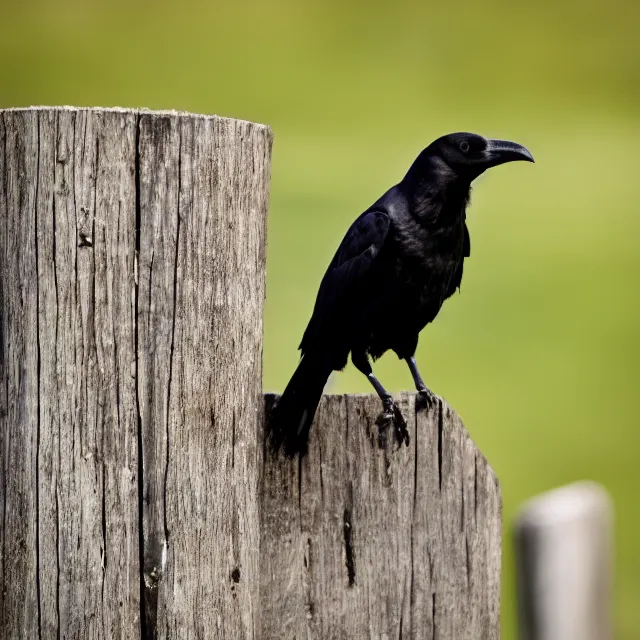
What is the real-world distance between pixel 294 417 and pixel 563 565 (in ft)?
2.10

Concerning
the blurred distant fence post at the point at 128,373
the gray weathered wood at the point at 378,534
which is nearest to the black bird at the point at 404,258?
the gray weathered wood at the point at 378,534

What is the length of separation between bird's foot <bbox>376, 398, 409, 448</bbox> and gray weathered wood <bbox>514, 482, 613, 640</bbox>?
30 cm

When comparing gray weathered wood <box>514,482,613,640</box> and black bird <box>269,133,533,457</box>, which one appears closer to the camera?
gray weathered wood <box>514,482,613,640</box>

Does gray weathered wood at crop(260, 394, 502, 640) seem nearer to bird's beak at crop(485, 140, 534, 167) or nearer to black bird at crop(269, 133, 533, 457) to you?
black bird at crop(269, 133, 533, 457)

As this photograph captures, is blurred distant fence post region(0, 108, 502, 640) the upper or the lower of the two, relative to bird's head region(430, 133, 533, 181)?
lower

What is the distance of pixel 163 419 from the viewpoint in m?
2.03

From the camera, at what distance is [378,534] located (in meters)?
2.30

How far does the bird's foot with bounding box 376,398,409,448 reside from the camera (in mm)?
2289

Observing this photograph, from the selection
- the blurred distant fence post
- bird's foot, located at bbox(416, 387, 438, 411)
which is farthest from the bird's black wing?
the blurred distant fence post

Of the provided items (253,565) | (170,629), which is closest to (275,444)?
(253,565)

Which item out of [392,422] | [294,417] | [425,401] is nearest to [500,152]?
[425,401]

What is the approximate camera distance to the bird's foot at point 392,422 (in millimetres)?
2289

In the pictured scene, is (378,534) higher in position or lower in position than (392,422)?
lower

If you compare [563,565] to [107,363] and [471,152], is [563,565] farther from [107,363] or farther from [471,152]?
[471,152]
